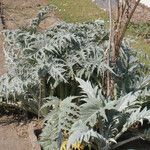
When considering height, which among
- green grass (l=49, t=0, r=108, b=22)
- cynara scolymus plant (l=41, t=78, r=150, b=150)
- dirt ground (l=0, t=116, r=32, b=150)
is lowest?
dirt ground (l=0, t=116, r=32, b=150)

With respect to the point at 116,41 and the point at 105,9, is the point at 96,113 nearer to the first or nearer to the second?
the point at 116,41

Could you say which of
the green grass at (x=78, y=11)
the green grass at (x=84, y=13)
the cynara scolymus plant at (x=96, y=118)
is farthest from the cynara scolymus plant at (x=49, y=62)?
the green grass at (x=78, y=11)

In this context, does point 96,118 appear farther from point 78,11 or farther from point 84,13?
point 78,11

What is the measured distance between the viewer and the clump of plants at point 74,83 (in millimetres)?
5363

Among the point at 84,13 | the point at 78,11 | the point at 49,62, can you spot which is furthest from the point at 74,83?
the point at 78,11

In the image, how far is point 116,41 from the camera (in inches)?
217

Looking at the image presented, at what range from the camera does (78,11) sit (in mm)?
11992

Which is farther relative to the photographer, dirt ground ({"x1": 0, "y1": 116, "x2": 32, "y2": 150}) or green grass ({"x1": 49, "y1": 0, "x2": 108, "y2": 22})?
green grass ({"x1": 49, "y1": 0, "x2": 108, "y2": 22})

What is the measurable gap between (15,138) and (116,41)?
176cm

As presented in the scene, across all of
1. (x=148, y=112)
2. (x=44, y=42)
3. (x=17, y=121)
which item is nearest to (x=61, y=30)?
(x=44, y=42)

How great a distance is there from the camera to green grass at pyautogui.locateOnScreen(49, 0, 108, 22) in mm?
11383

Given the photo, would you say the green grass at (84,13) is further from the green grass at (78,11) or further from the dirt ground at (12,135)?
the dirt ground at (12,135)

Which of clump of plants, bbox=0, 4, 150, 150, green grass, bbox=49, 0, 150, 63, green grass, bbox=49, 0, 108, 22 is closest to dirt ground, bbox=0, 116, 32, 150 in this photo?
clump of plants, bbox=0, 4, 150, 150

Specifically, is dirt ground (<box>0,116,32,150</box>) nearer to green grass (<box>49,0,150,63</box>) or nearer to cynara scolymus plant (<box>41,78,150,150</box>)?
cynara scolymus plant (<box>41,78,150,150</box>)
